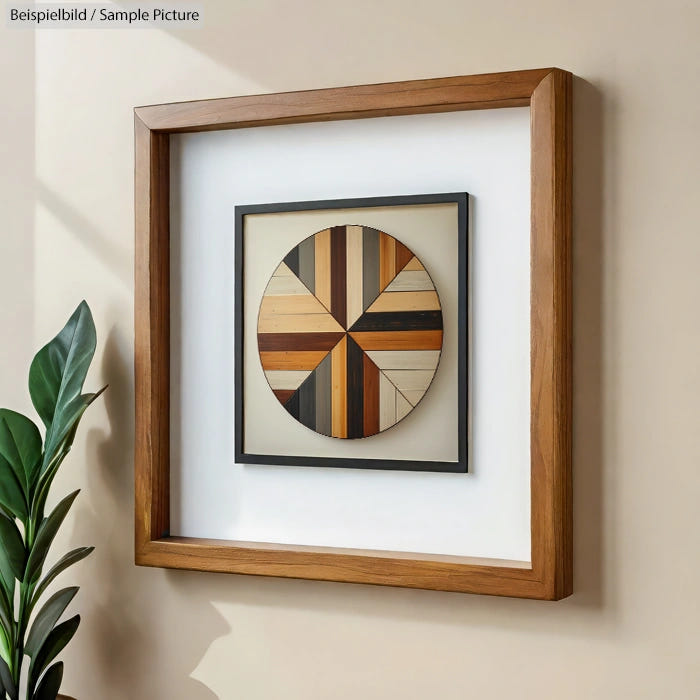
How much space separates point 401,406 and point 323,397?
117mm

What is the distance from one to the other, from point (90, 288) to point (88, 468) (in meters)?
0.29

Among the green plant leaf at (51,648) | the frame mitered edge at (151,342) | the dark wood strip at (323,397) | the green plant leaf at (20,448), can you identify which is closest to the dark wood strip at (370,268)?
the dark wood strip at (323,397)

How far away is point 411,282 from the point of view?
1367 millimetres

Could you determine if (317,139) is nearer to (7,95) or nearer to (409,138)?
(409,138)

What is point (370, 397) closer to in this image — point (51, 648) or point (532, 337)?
point (532, 337)

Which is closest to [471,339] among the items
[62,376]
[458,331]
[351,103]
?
[458,331]

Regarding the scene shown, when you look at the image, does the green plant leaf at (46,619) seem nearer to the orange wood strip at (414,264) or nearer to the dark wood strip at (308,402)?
the dark wood strip at (308,402)

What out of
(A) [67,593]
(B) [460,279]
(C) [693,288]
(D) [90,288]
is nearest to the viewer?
(C) [693,288]

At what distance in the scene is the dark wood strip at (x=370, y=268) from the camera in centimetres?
138

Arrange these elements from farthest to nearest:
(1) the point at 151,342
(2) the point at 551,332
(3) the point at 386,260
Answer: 1. (1) the point at 151,342
2. (3) the point at 386,260
3. (2) the point at 551,332

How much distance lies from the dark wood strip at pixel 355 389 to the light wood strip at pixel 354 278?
0.04 meters

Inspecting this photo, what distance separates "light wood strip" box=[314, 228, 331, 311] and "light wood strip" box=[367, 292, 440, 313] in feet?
0.23

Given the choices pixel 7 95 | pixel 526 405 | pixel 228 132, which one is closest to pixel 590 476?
pixel 526 405

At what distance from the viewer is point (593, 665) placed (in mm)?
1293
